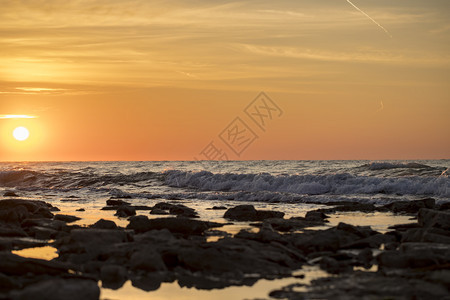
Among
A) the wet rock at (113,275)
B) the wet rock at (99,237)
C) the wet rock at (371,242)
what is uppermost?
the wet rock at (99,237)

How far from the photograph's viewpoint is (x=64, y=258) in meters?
10.9

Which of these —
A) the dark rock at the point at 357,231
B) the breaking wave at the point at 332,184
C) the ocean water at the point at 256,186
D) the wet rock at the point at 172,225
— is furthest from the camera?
the breaking wave at the point at 332,184

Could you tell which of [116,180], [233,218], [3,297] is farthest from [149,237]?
[116,180]

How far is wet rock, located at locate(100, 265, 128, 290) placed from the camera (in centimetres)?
906

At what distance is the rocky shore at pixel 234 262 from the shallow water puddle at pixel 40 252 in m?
0.17

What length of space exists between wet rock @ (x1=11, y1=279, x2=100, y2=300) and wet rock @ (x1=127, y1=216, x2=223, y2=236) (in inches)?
247

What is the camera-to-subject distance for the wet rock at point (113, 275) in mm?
9062

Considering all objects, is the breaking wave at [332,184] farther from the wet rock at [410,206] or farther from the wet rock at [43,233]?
the wet rock at [43,233]

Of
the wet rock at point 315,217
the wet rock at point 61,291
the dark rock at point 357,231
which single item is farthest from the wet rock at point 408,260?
the wet rock at point 315,217

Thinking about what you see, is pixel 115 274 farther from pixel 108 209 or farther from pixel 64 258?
pixel 108 209

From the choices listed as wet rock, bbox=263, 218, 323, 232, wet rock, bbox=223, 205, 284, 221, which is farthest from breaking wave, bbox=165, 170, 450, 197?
wet rock, bbox=263, 218, 323, 232

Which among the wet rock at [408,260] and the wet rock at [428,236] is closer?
the wet rock at [408,260]

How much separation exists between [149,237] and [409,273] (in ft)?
17.1

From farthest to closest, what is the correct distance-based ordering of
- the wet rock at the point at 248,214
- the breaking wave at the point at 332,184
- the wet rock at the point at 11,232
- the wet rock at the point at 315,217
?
1. the breaking wave at the point at 332,184
2. the wet rock at the point at 248,214
3. the wet rock at the point at 315,217
4. the wet rock at the point at 11,232
